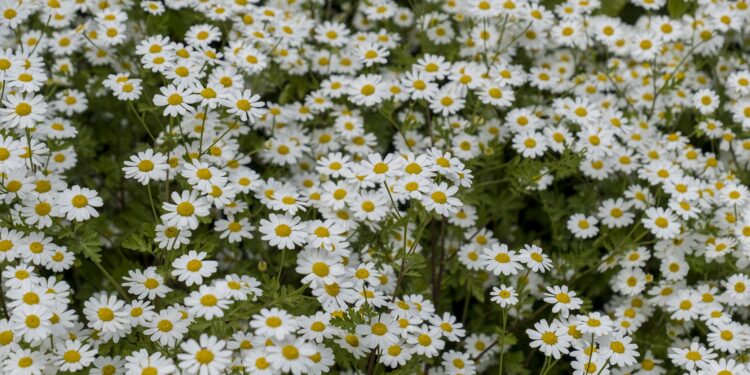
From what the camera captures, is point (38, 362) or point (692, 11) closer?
point (38, 362)

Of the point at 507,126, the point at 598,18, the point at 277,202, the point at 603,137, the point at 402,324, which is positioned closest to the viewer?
the point at 402,324

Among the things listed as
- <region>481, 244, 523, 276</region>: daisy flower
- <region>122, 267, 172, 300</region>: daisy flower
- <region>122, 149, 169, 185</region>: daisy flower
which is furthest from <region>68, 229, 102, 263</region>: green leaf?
<region>481, 244, 523, 276</region>: daisy flower

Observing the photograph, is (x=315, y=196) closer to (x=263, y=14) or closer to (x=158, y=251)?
(x=158, y=251)

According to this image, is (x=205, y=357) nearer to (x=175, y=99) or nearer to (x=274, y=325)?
(x=274, y=325)

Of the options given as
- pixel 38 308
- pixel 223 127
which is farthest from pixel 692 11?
pixel 38 308

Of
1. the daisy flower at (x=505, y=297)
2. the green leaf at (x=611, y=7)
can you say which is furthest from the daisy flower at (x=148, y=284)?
the green leaf at (x=611, y=7)

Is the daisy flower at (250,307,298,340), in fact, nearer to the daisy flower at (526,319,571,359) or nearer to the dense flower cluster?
the dense flower cluster
